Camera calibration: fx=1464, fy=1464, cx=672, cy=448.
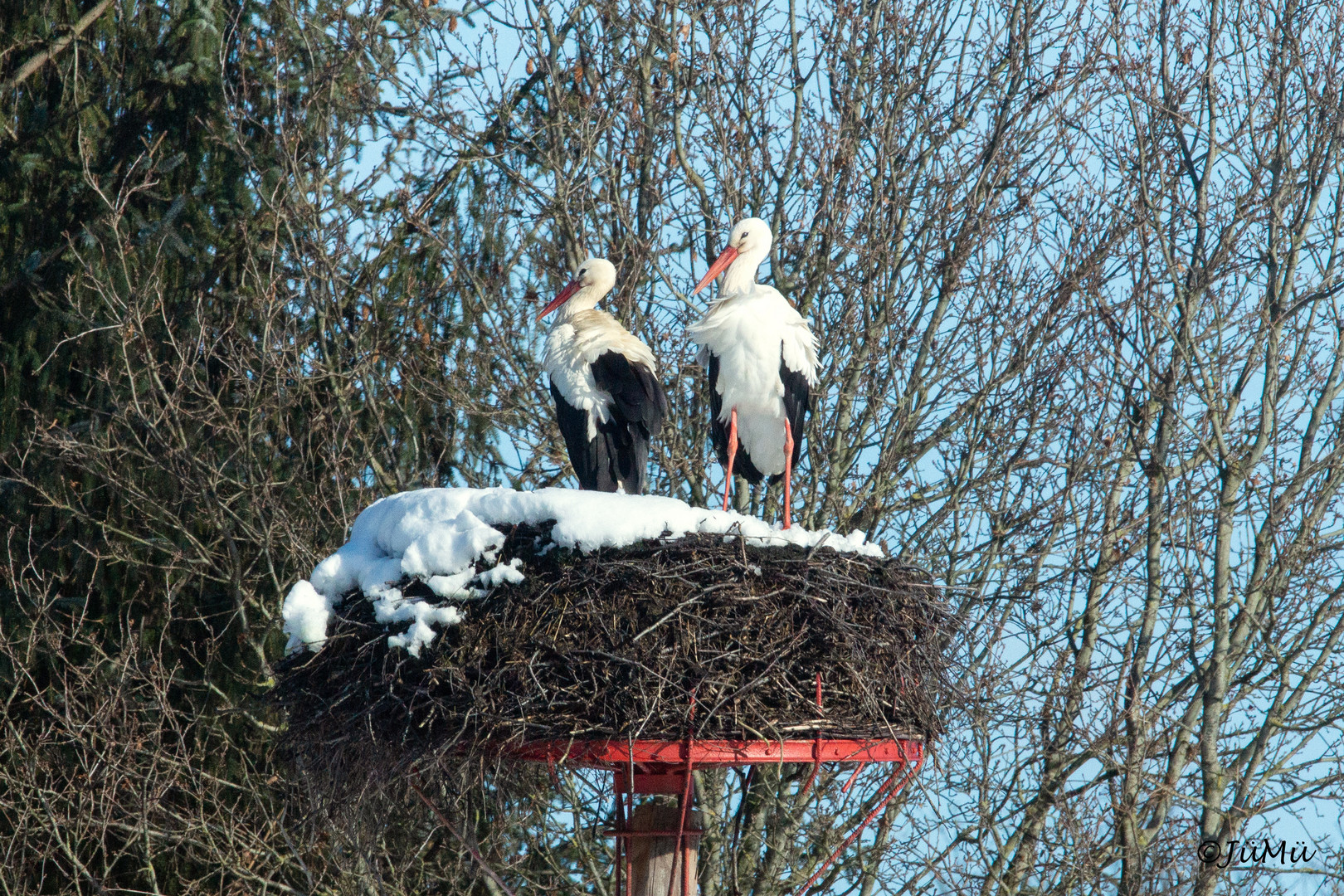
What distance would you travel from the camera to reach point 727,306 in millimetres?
6660

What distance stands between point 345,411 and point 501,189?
224cm

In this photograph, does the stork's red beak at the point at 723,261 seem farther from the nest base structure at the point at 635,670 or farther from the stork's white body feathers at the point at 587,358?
the nest base structure at the point at 635,670


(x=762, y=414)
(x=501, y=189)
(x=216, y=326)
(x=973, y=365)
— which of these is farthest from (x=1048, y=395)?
(x=216, y=326)

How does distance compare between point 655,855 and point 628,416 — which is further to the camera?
point 628,416

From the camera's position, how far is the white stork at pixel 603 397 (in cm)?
658

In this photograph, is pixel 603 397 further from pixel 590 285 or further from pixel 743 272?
pixel 743 272

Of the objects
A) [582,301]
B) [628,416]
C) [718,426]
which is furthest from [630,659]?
[582,301]

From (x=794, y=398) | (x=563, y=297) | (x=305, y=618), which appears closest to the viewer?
(x=305, y=618)

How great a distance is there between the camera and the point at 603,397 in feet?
21.8

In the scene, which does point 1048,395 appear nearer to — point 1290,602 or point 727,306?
point 1290,602

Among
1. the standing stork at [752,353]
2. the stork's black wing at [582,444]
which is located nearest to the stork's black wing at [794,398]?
the standing stork at [752,353]

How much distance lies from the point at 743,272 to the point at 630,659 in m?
3.07

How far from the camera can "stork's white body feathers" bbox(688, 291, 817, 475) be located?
6.56 meters

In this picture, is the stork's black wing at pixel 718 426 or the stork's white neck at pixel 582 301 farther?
the stork's white neck at pixel 582 301
